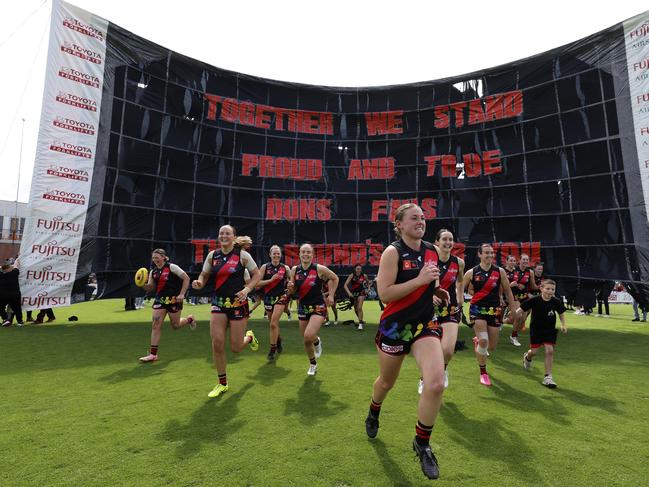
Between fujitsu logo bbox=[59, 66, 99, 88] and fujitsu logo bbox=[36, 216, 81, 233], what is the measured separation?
5.41m

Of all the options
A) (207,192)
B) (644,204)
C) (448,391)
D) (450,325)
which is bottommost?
(448,391)

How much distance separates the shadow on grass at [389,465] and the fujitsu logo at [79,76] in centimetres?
1659

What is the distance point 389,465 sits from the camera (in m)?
3.51

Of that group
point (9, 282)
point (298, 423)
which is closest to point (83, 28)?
point (9, 282)

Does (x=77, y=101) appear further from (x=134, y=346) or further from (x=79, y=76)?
(x=134, y=346)

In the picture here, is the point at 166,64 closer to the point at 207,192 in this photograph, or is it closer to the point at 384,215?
the point at 207,192

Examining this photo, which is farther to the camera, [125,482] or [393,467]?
[393,467]

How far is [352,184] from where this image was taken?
19.5 m

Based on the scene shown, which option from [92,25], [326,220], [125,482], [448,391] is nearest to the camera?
[125,482]

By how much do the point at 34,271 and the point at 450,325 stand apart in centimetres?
1438

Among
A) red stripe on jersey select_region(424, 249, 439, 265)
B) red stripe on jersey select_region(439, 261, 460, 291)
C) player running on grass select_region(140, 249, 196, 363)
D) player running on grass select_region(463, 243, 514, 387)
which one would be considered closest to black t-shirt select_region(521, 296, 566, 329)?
player running on grass select_region(463, 243, 514, 387)

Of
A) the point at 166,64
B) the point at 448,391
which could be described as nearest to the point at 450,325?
the point at 448,391

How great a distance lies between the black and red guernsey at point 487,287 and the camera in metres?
6.77

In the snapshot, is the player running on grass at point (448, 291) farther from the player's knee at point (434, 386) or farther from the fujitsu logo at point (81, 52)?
the fujitsu logo at point (81, 52)
